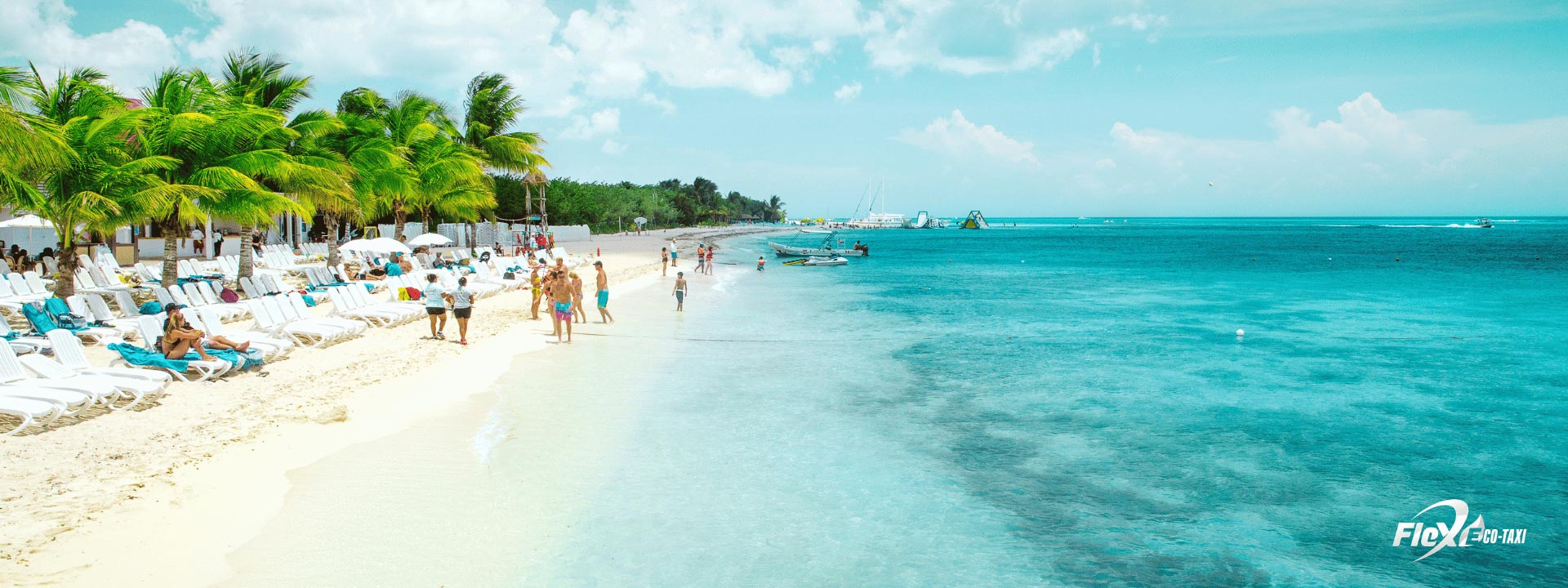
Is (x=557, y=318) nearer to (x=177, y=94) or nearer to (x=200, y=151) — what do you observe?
(x=200, y=151)

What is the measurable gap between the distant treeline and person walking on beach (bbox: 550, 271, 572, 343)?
88.2 feet

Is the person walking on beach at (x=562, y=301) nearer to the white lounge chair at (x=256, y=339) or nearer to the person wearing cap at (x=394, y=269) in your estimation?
the white lounge chair at (x=256, y=339)

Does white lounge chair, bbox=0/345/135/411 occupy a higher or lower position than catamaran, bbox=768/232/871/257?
higher

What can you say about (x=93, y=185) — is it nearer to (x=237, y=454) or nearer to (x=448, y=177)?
(x=237, y=454)

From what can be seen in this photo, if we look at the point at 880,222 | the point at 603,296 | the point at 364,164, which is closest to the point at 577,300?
the point at 603,296

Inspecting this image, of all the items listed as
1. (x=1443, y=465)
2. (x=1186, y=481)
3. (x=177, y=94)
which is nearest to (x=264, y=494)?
(x=1186, y=481)

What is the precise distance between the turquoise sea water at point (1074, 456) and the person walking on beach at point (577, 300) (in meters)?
2.19

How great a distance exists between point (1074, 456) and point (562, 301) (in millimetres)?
9447

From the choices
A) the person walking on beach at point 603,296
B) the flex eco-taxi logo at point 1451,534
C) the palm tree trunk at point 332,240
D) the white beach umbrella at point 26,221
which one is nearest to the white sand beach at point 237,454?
the person walking on beach at point 603,296

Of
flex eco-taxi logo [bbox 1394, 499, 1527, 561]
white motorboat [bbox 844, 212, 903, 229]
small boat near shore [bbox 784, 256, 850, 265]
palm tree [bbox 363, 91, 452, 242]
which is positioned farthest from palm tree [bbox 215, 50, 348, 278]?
white motorboat [bbox 844, 212, 903, 229]

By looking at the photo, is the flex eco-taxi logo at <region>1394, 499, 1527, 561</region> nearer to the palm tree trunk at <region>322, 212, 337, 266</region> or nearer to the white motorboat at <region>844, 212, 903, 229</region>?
the palm tree trunk at <region>322, 212, 337, 266</region>

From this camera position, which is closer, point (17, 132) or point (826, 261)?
point (17, 132)

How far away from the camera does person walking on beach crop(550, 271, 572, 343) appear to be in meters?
16.2

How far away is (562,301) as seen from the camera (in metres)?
16.2
